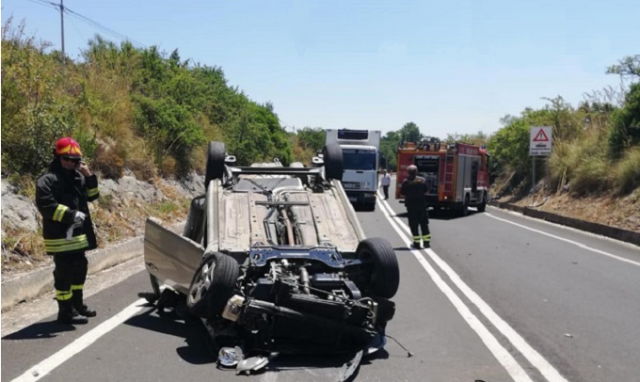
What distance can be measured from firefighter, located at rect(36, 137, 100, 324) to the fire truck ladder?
18649mm

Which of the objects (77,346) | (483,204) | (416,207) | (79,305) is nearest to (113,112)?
(416,207)

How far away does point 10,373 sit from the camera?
577 centimetres

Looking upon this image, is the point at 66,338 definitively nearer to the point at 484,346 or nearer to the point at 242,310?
the point at 242,310

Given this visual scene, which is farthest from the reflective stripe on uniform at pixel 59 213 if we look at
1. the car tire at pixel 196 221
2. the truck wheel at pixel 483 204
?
the truck wheel at pixel 483 204

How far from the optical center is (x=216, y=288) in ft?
20.7

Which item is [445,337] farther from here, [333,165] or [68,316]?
[68,316]

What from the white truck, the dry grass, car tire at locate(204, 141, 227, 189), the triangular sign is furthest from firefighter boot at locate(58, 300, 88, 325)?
the triangular sign

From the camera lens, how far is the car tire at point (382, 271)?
714 cm

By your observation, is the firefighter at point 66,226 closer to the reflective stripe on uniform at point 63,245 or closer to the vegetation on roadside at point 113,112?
the reflective stripe on uniform at point 63,245

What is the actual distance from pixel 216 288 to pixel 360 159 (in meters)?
23.6

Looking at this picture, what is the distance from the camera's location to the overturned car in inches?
247

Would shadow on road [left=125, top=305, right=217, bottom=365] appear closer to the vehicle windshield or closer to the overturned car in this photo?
the overturned car

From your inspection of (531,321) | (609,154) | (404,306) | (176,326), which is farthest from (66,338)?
(609,154)

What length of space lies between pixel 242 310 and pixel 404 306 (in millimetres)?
3256
